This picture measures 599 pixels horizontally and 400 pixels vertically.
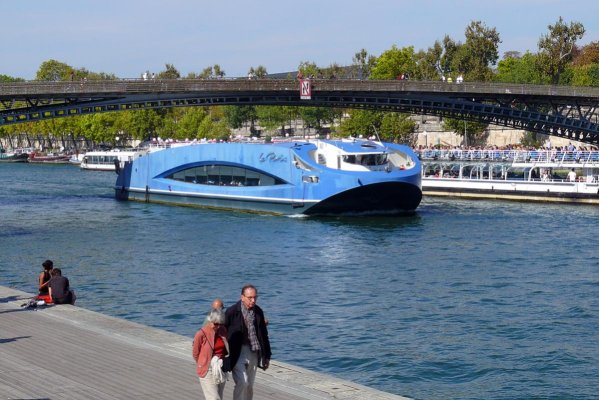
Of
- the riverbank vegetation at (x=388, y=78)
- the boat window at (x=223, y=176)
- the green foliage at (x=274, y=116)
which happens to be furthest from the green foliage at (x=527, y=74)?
the boat window at (x=223, y=176)

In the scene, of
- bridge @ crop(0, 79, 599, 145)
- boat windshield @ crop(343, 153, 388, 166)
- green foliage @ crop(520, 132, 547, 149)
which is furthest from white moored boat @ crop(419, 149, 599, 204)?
green foliage @ crop(520, 132, 547, 149)

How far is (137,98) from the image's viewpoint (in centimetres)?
7800

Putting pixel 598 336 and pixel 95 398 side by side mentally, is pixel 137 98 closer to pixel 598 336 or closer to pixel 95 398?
pixel 598 336

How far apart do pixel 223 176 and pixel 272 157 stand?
686 centimetres

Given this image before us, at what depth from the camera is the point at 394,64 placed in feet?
450

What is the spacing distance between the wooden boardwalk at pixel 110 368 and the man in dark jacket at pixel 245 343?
5.40ft

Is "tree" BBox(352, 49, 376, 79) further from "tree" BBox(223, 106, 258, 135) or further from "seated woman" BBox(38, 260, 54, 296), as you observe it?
"seated woman" BBox(38, 260, 54, 296)

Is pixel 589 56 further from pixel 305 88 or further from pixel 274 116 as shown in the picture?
pixel 305 88

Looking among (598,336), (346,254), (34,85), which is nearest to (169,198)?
(34,85)

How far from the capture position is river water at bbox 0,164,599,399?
2561 centimetres

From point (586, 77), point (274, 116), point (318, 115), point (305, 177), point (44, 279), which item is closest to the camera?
point (44, 279)

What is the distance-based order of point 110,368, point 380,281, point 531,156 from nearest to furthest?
point 110,368, point 380,281, point 531,156

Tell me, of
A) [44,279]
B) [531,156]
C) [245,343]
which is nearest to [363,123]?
[531,156]

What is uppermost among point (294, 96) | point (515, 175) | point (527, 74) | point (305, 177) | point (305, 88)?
point (527, 74)
